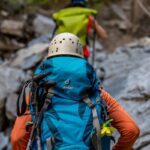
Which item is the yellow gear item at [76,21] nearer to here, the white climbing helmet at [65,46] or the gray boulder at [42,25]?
the white climbing helmet at [65,46]

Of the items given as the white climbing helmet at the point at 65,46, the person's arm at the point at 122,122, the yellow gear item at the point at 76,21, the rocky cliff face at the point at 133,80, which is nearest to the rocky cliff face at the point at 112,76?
the rocky cliff face at the point at 133,80

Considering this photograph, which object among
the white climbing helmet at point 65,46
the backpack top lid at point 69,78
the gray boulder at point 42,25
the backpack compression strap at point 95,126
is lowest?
the backpack compression strap at point 95,126

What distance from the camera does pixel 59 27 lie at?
7.86 meters

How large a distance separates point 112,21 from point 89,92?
1197 centimetres

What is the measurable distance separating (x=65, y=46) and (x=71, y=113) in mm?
554

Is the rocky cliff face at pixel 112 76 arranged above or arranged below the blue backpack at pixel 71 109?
above

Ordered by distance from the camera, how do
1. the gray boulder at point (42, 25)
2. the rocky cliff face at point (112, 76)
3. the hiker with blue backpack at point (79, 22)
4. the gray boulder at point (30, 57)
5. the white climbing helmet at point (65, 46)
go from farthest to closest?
1. the gray boulder at point (42, 25)
2. the gray boulder at point (30, 57)
3. the hiker with blue backpack at point (79, 22)
4. the rocky cliff face at point (112, 76)
5. the white climbing helmet at point (65, 46)

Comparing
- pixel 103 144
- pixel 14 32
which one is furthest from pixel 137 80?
pixel 14 32

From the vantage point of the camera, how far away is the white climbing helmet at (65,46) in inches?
144

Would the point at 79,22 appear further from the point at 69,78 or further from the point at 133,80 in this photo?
the point at 69,78

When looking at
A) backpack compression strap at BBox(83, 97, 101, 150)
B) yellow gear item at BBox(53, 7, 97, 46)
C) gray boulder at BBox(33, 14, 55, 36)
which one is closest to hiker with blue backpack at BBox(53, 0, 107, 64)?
yellow gear item at BBox(53, 7, 97, 46)

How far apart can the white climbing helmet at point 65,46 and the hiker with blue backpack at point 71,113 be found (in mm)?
29

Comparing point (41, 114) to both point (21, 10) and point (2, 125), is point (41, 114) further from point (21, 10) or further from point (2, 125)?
point (21, 10)

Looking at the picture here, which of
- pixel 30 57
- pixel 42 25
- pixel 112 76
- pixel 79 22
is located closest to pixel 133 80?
pixel 112 76
